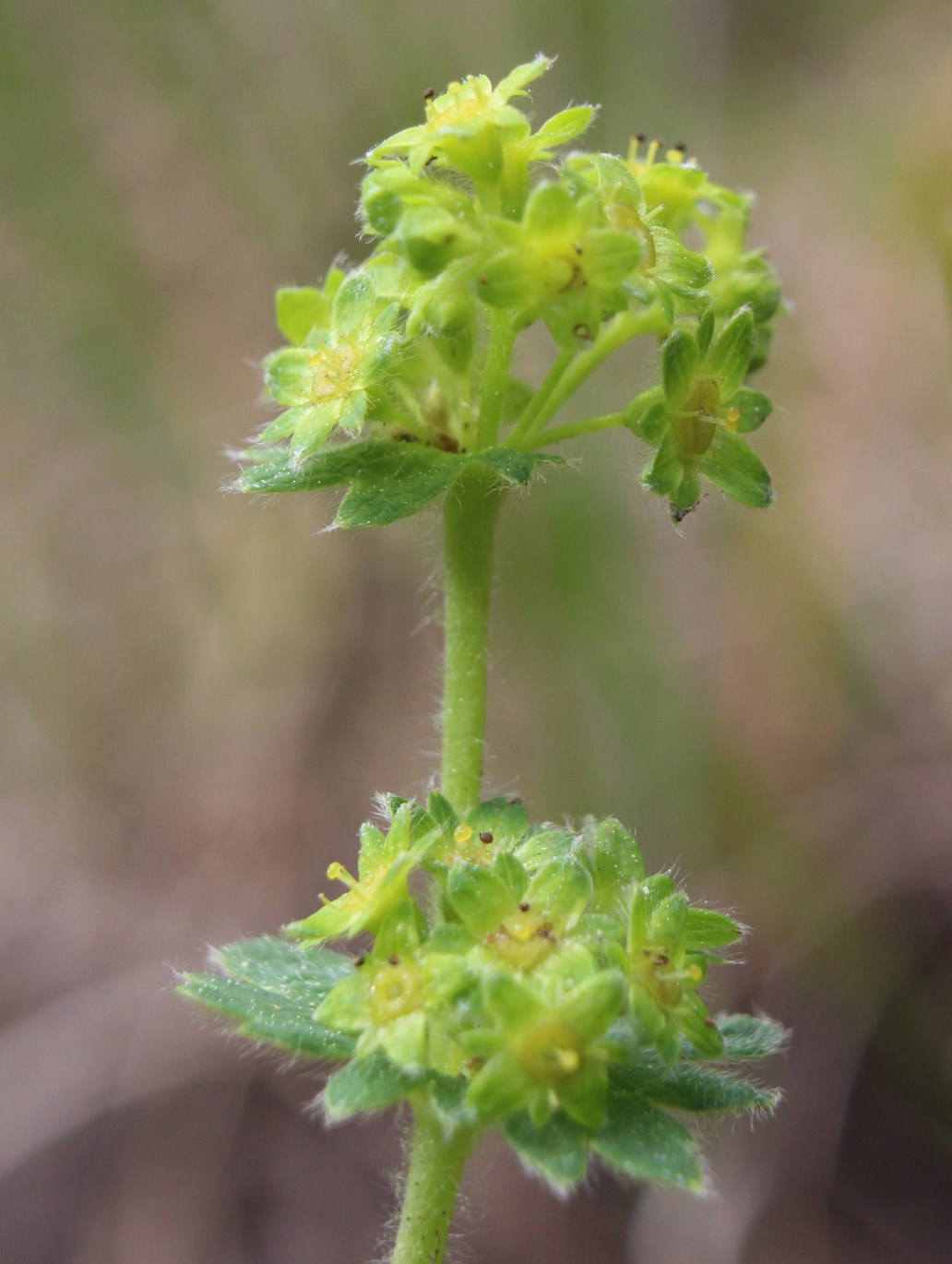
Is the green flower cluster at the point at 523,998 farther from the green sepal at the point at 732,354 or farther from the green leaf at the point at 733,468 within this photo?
the green sepal at the point at 732,354

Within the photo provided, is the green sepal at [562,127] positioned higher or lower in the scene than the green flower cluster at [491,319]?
higher

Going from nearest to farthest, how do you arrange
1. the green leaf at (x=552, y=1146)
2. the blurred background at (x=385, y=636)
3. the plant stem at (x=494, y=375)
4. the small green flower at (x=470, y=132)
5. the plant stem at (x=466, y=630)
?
the green leaf at (x=552, y=1146), the small green flower at (x=470, y=132), the plant stem at (x=494, y=375), the plant stem at (x=466, y=630), the blurred background at (x=385, y=636)

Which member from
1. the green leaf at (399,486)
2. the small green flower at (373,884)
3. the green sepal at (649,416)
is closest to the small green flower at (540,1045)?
the small green flower at (373,884)

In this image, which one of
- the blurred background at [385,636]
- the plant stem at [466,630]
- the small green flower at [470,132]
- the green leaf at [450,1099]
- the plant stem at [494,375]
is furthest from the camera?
the blurred background at [385,636]

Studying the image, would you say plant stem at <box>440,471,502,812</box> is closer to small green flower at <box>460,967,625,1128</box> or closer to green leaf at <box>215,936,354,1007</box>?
green leaf at <box>215,936,354,1007</box>

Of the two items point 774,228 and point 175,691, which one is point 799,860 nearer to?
point 175,691

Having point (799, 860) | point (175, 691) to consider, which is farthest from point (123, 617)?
point (799, 860)
